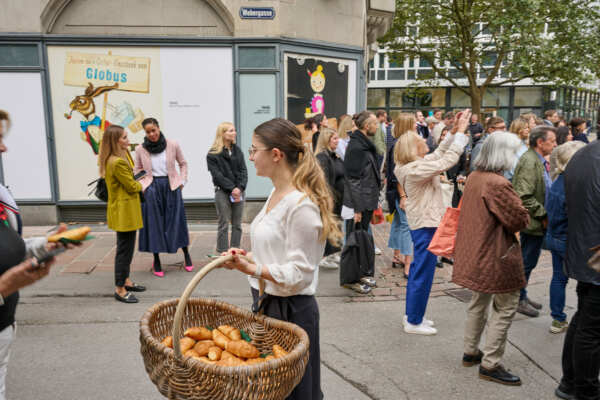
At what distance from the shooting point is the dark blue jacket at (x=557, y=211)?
13.8 ft

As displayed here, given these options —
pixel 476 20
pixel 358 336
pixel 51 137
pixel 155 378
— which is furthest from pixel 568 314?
pixel 476 20

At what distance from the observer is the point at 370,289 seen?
18.7 feet

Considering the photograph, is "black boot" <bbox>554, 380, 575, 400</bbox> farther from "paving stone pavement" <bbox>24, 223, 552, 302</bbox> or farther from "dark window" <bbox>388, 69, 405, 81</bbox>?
"dark window" <bbox>388, 69, 405, 81</bbox>

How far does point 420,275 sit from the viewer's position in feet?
14.7

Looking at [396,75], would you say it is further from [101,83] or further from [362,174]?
[362,174]

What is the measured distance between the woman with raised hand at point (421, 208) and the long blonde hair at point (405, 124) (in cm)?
81

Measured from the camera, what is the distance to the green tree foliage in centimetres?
1703

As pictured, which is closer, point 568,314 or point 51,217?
point 568,314

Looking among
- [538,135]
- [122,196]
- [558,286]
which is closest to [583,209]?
[558,286]

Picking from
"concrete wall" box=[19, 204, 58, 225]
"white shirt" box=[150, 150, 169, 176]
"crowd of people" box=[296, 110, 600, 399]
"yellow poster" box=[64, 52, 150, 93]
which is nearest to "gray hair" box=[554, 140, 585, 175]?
"crowd of people" box=[296, 110, 600, 399]

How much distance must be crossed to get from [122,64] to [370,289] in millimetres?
5928

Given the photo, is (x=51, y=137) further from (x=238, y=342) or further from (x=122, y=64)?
(x=238, y=342)

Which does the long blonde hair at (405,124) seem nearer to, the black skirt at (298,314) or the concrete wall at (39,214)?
the black skirt at (298,314)

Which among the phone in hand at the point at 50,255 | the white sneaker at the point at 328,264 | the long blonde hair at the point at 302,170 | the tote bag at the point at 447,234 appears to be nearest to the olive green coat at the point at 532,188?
the tote bag at the point at 447,234
